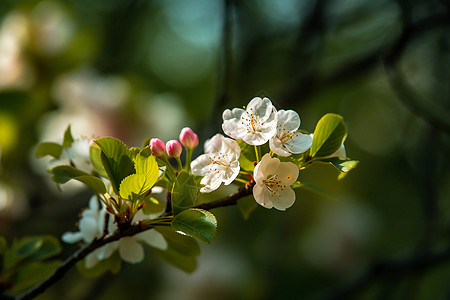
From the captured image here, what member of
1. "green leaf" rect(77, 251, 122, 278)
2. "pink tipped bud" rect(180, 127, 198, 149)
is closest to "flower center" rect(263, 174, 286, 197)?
"pink tipped bud" rect(180, 127, 198, 149)

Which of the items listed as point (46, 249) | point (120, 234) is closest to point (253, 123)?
point (120, 234)

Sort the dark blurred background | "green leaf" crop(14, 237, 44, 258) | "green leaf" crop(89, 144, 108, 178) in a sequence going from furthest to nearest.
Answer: the dark blurred background, "green leaf" crop(14, 237, 44, 258), "green leaf" crop(89, 144, 108, 178)

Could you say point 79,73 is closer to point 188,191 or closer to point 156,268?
point 156,268

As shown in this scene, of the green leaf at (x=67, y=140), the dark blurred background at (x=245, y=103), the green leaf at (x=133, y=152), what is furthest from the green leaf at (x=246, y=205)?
the dark blurred background at (x=245, y=103)

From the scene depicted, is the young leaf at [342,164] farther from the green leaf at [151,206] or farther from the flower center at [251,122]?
the green leaf at [151,206]

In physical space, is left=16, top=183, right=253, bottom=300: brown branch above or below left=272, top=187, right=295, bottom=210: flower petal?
below

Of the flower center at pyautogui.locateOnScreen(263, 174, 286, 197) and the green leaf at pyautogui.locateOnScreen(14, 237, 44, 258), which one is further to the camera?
the green leaf at pyautogui.locateOnScreen(14, 237, 44, 258)

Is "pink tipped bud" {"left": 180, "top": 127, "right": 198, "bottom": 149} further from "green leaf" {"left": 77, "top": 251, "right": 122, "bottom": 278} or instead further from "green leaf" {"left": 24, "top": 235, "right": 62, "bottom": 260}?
"green leaf" {"left": 24, "top": 235, "right": 62, "bottom": 260}

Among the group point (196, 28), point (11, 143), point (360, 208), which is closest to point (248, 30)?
point (196, 28)
